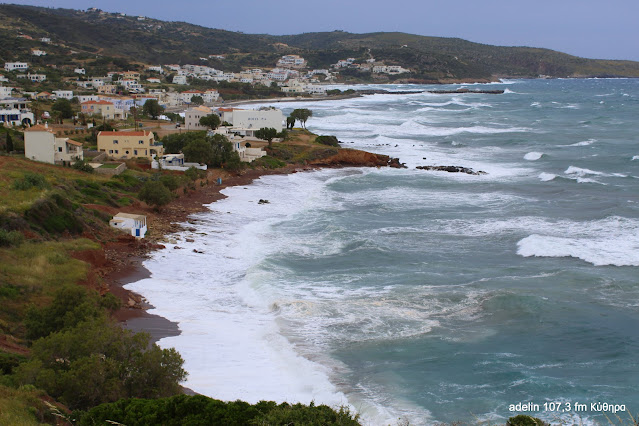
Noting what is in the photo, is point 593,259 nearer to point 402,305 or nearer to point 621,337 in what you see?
point 621,337

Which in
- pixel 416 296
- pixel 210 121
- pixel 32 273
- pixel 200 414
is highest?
pixel 210 121

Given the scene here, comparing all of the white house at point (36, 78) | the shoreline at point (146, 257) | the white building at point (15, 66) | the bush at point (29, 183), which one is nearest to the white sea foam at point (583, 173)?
the shoreline at point (146, 257)

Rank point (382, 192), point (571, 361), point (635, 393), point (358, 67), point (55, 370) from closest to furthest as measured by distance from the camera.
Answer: point (55, 370)
point (635, 393)
point (571, 361)
point (382, 192)
point (358, 67)

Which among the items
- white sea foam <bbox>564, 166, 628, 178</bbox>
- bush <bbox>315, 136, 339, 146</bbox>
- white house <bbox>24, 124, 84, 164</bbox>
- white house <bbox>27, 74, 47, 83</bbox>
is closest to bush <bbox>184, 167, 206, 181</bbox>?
white house <bbox>24, 124, 84, 164</bbox>

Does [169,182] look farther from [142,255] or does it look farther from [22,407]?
[22,407]

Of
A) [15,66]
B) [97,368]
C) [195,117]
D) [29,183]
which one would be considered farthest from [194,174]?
[15,66]

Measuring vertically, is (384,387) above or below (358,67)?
below

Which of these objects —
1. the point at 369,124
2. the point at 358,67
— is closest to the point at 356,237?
the point at 369,124

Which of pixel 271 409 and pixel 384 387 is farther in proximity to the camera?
pixel 384 387

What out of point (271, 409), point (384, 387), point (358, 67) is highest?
point (358, 67)
